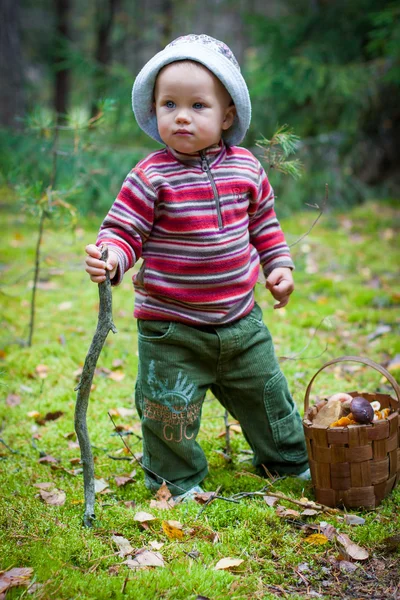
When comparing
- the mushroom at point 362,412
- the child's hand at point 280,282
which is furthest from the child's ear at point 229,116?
the mushroom at point 362,412

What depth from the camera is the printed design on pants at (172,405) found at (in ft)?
8.60

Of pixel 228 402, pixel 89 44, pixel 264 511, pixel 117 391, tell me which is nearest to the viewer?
pixel 264 511

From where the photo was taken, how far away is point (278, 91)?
25.7 feet

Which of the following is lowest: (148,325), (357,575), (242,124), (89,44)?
(357,575)

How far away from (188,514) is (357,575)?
698mm

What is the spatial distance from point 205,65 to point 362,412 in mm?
1479

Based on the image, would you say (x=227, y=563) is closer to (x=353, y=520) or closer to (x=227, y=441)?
(x=353, y=520)

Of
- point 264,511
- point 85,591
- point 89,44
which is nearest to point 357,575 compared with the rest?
point 264,511

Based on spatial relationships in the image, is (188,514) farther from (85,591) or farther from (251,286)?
(251,286)

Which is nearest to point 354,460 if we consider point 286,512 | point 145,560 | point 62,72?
point 286,512

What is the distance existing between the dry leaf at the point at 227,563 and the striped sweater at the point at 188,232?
0.91 meters

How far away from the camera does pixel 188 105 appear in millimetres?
2438

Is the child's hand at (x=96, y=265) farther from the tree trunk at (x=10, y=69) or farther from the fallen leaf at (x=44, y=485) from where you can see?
the tree trunk at (x=10, y=69)

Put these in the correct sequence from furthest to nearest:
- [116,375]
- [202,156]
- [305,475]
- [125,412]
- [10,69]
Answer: [10,69] → [116,375] → [125,412] → [305,475] → [202,156]
